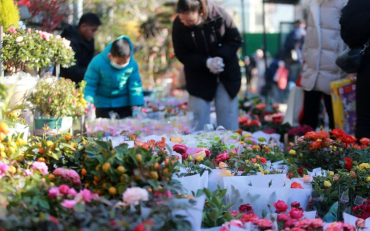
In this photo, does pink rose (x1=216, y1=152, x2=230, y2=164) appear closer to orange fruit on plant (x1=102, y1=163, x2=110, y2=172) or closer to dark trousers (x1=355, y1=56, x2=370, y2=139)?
orange fruit on plant (x1=102, y1=163, x2=110, y2=172)

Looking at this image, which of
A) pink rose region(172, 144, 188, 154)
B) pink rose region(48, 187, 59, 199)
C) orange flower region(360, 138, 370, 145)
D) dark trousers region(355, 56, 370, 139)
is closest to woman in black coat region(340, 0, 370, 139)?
dark trousers region(355, 56, 370, 139)

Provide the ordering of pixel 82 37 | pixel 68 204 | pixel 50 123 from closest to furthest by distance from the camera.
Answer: pixel 68 204 → pixel 50 123 → pixel 82 37

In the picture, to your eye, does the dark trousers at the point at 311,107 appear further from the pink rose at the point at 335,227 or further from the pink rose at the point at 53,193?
the pink rose at the point at 53,193

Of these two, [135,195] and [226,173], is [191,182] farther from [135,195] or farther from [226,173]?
[135,195]

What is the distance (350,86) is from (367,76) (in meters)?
0.73

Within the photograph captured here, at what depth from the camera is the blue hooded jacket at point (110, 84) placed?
5.06m

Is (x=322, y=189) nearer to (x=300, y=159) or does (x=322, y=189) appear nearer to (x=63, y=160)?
(x=300, y=159)

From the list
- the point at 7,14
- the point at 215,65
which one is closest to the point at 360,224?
the point at 7,14

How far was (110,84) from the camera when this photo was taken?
16.9 ft

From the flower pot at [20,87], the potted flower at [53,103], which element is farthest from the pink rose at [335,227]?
the potted flower at [53,103]

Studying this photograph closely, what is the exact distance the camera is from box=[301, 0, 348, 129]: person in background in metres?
5.06

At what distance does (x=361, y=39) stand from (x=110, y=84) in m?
2.17

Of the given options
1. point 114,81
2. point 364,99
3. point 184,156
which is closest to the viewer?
point 184,156

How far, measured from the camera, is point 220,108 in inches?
201
